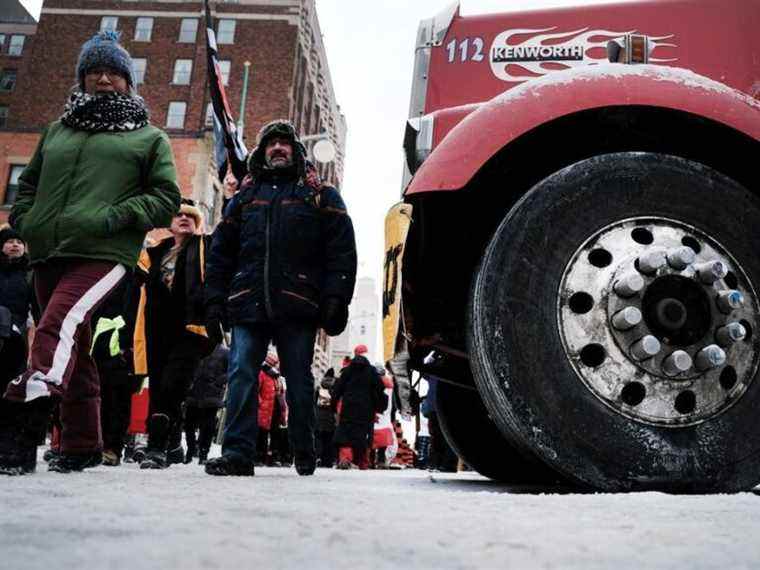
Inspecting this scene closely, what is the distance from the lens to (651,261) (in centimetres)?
220

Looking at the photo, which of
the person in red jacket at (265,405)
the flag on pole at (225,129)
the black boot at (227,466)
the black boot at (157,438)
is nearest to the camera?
the black boot at (227,466)

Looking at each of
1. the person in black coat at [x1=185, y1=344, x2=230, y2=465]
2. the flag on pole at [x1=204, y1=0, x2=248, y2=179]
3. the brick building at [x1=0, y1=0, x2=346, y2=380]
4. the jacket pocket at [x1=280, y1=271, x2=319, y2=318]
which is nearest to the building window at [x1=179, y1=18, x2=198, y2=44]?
the brick building at [x1=0, y1=0, x2=346, y2=380]

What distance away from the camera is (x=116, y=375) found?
5234 millimetres

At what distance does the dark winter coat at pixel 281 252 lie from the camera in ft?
12.2

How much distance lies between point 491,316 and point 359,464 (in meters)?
8.24

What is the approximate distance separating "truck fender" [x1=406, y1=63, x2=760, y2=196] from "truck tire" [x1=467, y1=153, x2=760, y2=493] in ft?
0.63

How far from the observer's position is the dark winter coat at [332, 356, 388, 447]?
9859 mm

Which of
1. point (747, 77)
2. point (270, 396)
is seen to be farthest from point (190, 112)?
point (747, 77)

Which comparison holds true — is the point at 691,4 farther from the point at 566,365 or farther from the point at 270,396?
the point at 270,396

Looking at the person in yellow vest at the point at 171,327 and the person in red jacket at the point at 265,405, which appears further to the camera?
the person in red jacket at the point at 265,405

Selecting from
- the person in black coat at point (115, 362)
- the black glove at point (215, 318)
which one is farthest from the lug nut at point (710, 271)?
the person in black coat at point (115, 362)

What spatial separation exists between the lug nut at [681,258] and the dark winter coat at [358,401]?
26.2 ft

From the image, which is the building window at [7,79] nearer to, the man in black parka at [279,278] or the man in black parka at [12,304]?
the man in black parka at [12,304]

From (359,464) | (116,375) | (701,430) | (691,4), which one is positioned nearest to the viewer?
(701,430)
